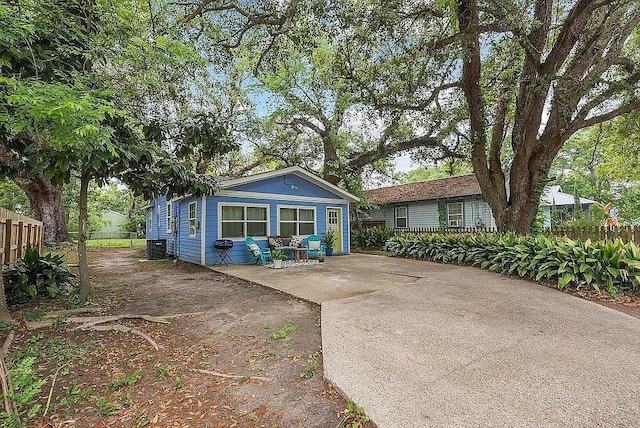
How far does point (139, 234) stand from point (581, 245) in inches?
1191

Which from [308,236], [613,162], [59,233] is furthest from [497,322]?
[59,233]

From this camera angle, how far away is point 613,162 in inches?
617

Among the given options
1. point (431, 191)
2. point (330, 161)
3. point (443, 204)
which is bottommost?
point (443, 204)

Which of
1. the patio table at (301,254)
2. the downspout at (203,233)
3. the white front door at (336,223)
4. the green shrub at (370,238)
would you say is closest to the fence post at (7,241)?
the downspout at (203,233)

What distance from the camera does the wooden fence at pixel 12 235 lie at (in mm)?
5407

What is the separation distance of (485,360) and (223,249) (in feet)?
27.8

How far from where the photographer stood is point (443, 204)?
16.8 m

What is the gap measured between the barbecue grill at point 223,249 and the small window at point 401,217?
11.2m

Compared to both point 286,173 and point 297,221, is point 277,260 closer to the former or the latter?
point 297,221

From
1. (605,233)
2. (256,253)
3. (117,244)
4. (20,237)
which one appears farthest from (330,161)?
(117,244)

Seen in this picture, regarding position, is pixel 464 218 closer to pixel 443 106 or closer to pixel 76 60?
pixel 443 106

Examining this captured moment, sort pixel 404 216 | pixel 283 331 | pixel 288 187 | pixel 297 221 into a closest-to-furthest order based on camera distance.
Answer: pixel 283 331
pixel 288 187
pixel 297 221
pixel 404 216

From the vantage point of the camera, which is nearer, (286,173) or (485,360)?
(485,360)

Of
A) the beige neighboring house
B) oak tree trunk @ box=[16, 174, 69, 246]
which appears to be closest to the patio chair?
the beige neighboring house
